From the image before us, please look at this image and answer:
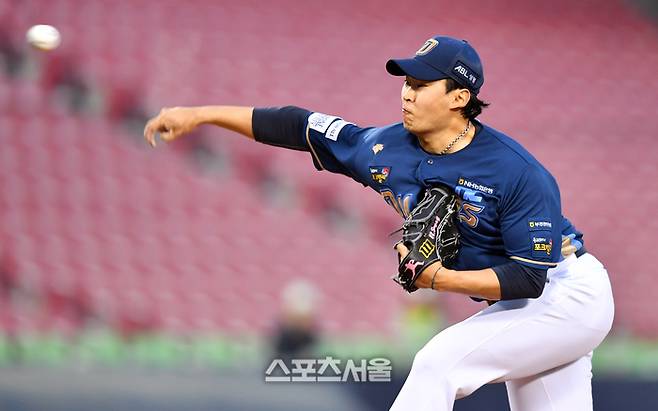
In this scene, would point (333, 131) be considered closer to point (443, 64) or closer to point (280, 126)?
point (280, 126)

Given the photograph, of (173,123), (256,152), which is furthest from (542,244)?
(256,152)

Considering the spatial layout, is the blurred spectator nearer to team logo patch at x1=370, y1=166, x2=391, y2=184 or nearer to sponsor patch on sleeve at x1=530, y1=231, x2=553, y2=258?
team logo patch at x1=370, y1=166, x2=391, y2=184

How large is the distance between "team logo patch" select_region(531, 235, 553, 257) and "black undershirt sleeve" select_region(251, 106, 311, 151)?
851 millimetres

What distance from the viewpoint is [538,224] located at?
2834mm

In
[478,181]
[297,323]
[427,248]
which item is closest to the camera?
[427,248]

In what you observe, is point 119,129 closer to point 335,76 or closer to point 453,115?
point 335,76

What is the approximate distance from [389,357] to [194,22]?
2.46 metres

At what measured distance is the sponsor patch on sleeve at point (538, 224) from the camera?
9.29 feet

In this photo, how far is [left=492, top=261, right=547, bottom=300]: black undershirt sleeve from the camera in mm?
2824

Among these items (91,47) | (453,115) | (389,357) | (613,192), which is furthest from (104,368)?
(613,192)

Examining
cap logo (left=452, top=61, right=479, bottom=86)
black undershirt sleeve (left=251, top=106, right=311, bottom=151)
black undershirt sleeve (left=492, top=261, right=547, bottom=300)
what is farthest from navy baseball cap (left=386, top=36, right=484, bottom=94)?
black undershirt sleeve (left=492, top=261, right=547, bottom=300)

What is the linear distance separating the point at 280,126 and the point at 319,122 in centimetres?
13

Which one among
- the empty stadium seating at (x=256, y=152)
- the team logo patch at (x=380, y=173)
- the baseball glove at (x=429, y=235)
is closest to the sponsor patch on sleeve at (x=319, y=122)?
the team logo patch at (x=380, y=173)

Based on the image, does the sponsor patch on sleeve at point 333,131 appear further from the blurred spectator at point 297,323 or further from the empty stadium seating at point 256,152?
the empty stadium seating at point 256,152
